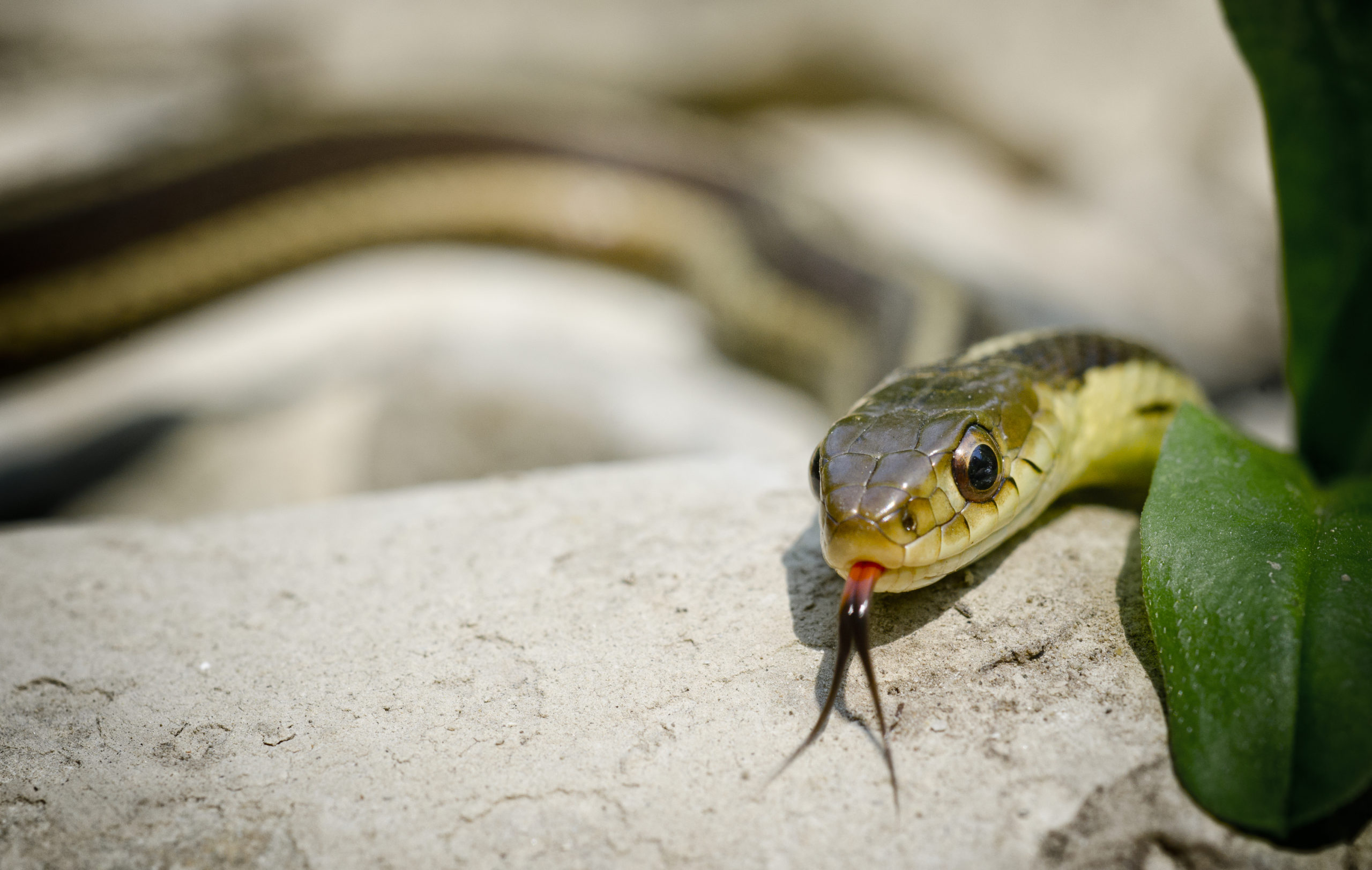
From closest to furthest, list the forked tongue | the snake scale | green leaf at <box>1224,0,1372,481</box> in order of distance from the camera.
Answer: the forked tongue, the snake scale, green leaf at <box>1224,0,1372,481</box>

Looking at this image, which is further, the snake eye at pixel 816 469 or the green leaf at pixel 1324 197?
the green leaf at pixel 1324 197

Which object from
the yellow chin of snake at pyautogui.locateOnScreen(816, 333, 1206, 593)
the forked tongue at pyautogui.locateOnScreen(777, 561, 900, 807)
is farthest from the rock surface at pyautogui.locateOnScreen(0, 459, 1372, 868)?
the yellow chin of snake at pyautogui.locateOnScreen(816, 333, 1206, 593)

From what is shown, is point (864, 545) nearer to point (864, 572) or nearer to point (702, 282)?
point (864, 572)

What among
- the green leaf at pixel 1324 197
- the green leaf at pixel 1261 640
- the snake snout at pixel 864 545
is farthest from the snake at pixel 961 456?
the green leaf at pixel 1324 197

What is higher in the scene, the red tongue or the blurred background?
the red tongue

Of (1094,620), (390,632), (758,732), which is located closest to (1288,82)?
(1094,620)

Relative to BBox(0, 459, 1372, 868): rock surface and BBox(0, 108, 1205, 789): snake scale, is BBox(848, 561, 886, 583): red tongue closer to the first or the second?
BBox(0, 108, 1205, 789): snake scale

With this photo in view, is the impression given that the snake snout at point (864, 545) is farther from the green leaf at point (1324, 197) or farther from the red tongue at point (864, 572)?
the green leaf at point (1324, 197)
